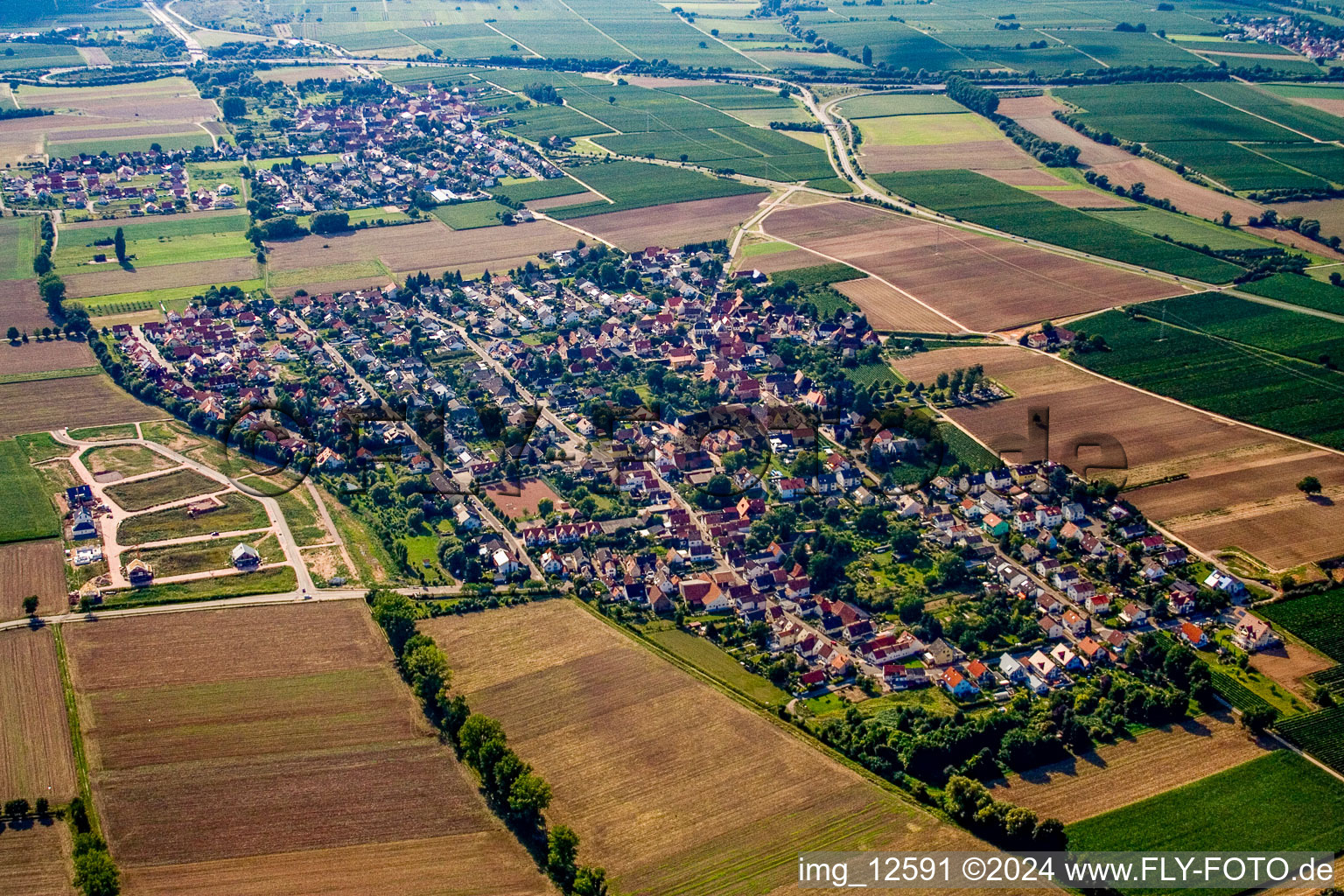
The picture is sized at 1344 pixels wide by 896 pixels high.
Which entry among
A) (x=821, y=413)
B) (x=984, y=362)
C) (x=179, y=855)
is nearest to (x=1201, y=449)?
(x=984, y=362)

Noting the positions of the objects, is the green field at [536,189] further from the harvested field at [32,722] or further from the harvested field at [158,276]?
the harvested field at [32,722]

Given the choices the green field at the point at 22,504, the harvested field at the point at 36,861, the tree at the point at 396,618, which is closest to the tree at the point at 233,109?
the green field at the point at 22,504

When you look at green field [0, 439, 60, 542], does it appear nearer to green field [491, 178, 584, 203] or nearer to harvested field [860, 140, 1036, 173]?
green field [491, 178, 584, 203]

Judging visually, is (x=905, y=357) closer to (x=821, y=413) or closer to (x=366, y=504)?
(x=821, y=413)

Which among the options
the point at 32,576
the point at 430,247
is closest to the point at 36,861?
the point at 32,576

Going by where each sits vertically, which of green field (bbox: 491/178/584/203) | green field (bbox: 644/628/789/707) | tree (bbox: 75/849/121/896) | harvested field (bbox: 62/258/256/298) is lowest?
green field (bbox: 644/628/789/707)

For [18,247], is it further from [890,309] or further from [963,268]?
[963,268]

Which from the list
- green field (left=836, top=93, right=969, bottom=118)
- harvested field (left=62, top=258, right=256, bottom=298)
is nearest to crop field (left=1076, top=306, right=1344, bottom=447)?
green field (left=836, top=93, right=969, bottom=118)
